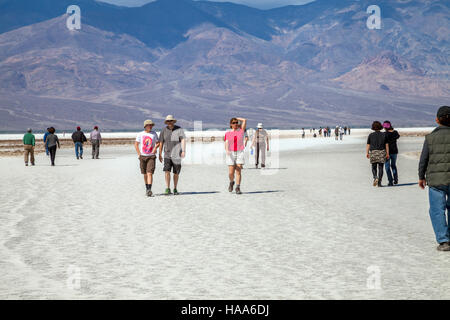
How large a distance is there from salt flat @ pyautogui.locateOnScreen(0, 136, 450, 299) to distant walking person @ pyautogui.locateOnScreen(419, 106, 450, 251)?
1.09ft

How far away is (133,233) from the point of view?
10148mm

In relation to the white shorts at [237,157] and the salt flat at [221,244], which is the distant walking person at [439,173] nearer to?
the salt flat at [221,244]

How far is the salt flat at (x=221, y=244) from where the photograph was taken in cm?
659

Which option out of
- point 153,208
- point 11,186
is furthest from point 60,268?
point 11,186

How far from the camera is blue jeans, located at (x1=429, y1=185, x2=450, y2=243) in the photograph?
831 centimetres

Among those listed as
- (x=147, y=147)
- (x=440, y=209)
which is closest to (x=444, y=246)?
(x=440, y=209)

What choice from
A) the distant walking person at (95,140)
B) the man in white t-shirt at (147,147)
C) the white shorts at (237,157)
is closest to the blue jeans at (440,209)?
the white shorts at (237,157)

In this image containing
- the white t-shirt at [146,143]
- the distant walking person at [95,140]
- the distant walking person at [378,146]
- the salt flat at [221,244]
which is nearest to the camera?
the salt flat at [221,244]

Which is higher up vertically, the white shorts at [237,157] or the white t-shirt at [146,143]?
the white t-shirt at [146,143]

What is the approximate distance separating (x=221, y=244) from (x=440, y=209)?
295cm

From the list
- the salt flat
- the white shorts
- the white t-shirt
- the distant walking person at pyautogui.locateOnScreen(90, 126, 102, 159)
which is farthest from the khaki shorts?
the distant walking person at pyautogui.locateOnScreen(90, 126, 102, 159)

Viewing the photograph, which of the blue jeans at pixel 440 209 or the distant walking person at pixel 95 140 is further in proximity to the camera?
the distant walking person at pixel 95 140

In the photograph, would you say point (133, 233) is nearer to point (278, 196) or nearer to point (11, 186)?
point (278, 196)

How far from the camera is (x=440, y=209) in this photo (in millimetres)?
8312
